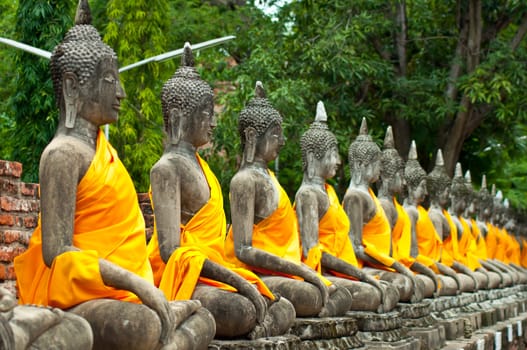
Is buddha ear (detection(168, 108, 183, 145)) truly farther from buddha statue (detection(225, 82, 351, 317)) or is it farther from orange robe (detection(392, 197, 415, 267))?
orange robe (detection(392, 197, 415, 267))

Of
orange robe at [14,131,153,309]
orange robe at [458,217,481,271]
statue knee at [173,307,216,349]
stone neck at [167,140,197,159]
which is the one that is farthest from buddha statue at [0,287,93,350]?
orange robe at [458,217,481,271]

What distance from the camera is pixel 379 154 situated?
35.0 ft

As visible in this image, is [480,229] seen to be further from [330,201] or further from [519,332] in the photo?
[330,201]

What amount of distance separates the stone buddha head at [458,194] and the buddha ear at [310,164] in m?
6.60

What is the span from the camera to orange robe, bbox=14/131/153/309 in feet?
16.7

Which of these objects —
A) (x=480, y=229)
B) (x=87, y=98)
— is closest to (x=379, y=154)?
(x=87, y=98)

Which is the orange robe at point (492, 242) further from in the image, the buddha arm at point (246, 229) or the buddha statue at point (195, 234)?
the buddha statue at point (195, 234)

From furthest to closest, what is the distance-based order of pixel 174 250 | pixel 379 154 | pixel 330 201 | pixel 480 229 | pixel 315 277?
pixel 480 229 < pixel 379 154 < pixel 330 201 < pixel 315 277 < pixel 174 250

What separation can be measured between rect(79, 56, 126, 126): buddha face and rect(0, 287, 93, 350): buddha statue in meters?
1.31

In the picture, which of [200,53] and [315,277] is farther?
[200,53]

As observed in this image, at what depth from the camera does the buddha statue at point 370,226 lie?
10.0 meters

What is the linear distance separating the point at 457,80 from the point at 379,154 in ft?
20.6

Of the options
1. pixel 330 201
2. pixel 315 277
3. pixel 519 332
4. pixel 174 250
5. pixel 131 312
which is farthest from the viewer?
pixel 519 332

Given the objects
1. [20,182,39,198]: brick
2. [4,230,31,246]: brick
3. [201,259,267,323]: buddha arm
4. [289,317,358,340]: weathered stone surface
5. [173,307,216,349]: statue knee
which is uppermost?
[20,182,39,198]: brick
